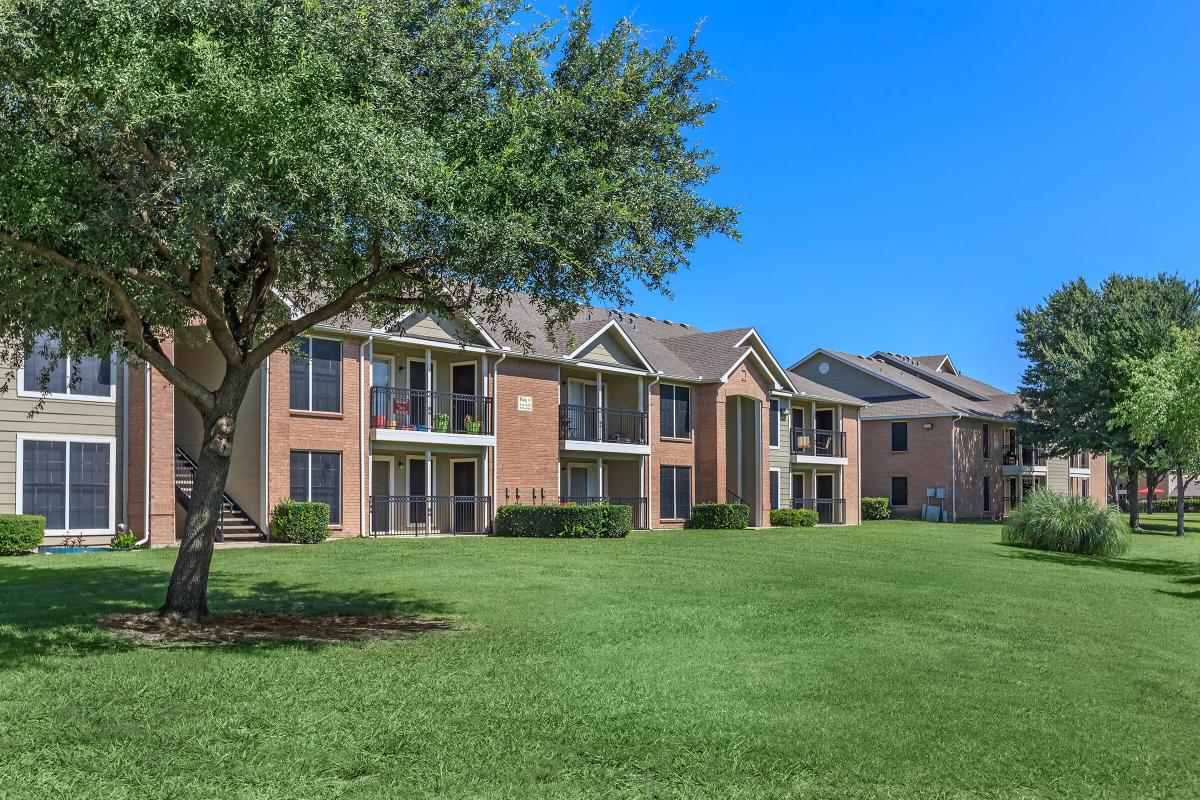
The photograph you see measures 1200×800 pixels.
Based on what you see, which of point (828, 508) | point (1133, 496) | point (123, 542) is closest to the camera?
point (123, 542)

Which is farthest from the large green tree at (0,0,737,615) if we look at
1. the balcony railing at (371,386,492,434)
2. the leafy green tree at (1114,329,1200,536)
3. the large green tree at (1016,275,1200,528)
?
the large green tree at (1016,275,1200,528)

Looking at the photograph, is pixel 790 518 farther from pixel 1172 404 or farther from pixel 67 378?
pixel 67 378

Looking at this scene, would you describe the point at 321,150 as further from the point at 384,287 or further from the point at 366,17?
the point at 384,287

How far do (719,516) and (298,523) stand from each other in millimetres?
15365

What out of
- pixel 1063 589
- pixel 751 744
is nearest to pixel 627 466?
pixel 1063 589

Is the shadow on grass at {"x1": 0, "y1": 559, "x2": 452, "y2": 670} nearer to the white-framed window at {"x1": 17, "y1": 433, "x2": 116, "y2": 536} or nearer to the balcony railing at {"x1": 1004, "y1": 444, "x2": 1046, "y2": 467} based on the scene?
the white-framed window at {"x1": 17, "y1": 433, "x2": 116, "y2": 536}

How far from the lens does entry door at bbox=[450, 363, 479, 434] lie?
94.2ft

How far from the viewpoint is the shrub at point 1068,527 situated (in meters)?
28.6

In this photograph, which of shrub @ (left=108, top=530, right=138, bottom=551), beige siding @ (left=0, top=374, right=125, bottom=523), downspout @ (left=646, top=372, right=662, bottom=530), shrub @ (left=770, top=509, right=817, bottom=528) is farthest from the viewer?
shrub @ (left=770, top=509, right=817, bottom=528)

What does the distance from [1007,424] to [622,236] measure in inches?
1890

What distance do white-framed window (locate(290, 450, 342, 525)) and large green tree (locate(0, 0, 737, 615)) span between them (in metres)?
11.7

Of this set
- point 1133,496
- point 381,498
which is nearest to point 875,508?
point 1133,496

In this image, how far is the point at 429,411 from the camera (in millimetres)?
27562

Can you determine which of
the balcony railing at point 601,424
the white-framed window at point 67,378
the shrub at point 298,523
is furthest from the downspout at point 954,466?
the white-framed window at point 67,378
